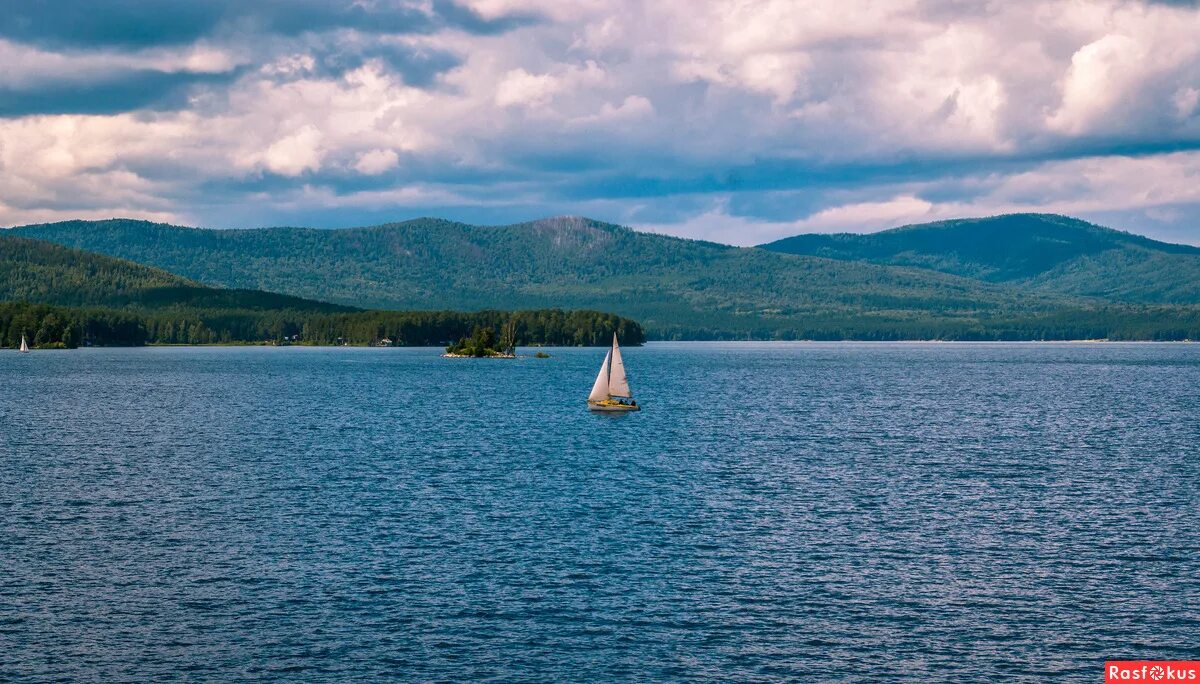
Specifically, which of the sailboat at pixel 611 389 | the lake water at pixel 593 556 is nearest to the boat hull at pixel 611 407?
the sailboat at pixel 611 389

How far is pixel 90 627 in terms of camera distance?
42500 mm

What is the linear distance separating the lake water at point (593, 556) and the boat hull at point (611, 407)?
30567 millimetres

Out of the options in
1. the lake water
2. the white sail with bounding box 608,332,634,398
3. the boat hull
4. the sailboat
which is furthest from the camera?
the white sail with bounding box 608,332,634,398

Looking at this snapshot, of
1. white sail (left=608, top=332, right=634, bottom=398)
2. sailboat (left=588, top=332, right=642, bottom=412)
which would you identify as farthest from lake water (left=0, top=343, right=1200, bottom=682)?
white sail (left=608, top=332, right=634, bottom=398)

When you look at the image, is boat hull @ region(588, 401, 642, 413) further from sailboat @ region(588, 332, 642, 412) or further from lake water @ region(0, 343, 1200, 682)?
lake water @ region(0, 343, 1200, 682)

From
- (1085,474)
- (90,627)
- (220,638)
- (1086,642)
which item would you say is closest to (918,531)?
(1086,642)

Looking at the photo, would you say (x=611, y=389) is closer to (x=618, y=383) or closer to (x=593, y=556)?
(x=618, y=383)

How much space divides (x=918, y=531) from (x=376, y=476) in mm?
37803

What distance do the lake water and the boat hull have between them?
30567 mm

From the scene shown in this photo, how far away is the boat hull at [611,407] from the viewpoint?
139875mm

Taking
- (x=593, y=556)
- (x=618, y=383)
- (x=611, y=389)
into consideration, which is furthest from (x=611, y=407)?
(x=593, y=556)

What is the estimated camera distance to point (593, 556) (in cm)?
5459

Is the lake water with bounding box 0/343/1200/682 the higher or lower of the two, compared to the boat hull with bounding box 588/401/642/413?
lower

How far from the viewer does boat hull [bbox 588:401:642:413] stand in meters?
140
